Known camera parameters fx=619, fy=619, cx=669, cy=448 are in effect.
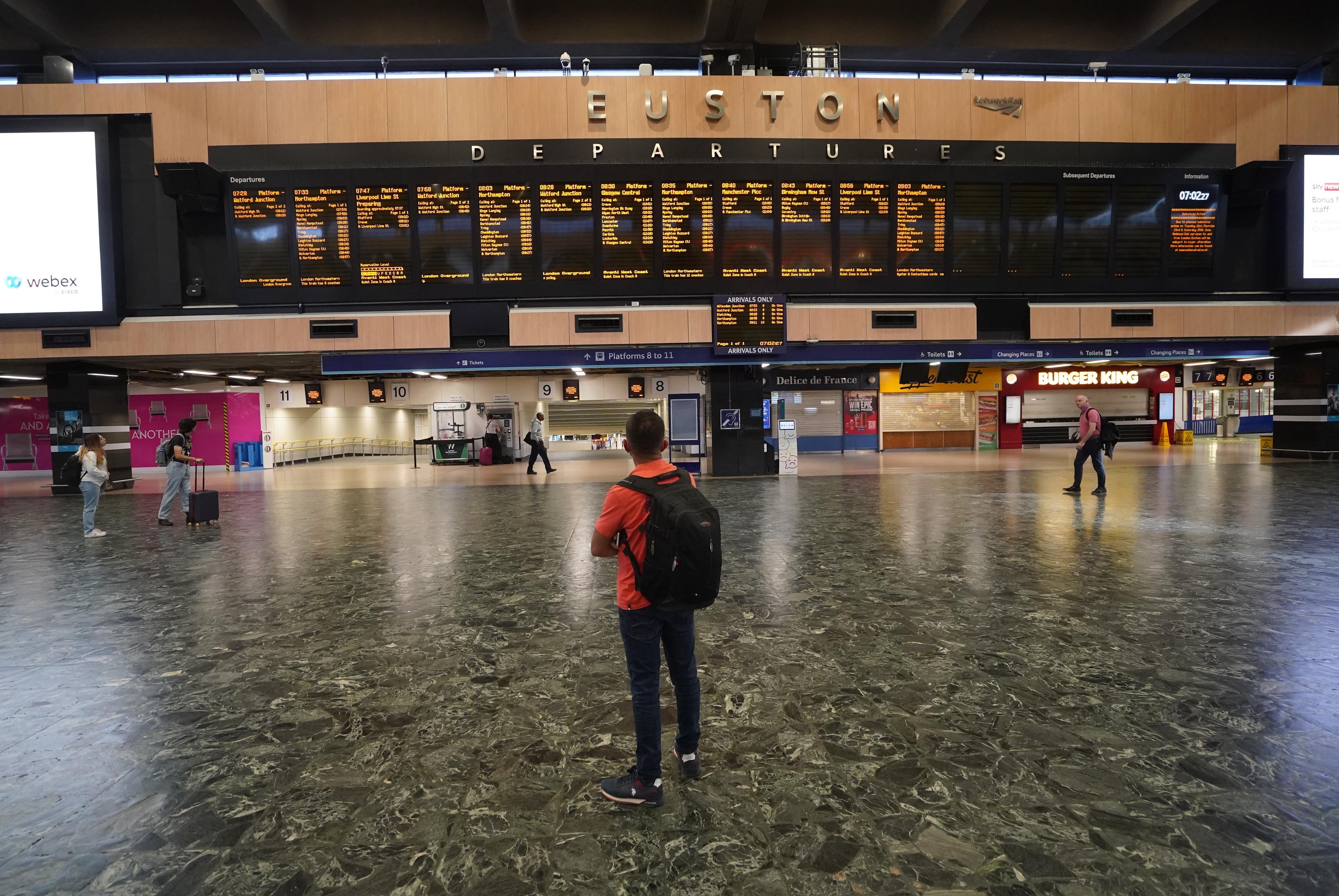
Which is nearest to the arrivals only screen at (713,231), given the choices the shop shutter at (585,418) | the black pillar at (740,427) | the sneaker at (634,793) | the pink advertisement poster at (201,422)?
the black pillar at (740,427)

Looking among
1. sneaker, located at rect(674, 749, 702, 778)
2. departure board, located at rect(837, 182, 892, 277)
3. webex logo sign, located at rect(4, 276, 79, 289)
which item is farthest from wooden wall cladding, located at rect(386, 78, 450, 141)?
sneaker, located at rect(674, 749, 702, 778)

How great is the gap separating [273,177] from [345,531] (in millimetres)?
8075

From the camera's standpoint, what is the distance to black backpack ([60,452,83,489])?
1442 centimetres

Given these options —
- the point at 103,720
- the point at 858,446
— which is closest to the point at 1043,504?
the point at 103,720

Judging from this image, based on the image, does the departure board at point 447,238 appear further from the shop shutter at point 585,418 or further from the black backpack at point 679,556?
the shop shutter at point 585,418

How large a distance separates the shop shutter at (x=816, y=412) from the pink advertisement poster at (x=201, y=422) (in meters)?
21.7

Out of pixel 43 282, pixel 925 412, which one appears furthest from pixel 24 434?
pixel 925 412

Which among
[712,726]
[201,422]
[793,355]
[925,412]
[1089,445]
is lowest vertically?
[712,726]

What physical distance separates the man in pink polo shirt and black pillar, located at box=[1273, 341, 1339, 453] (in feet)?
34.3

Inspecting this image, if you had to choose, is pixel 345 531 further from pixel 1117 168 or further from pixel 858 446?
pixel 858 446

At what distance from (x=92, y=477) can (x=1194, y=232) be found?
2094 cm

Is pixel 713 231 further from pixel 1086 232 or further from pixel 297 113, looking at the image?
pixel 297 113

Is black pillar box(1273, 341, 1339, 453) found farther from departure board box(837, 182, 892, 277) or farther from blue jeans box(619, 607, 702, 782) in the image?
blue jeans box(619, 607, 702, 782)

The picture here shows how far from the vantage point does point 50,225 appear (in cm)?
1280
